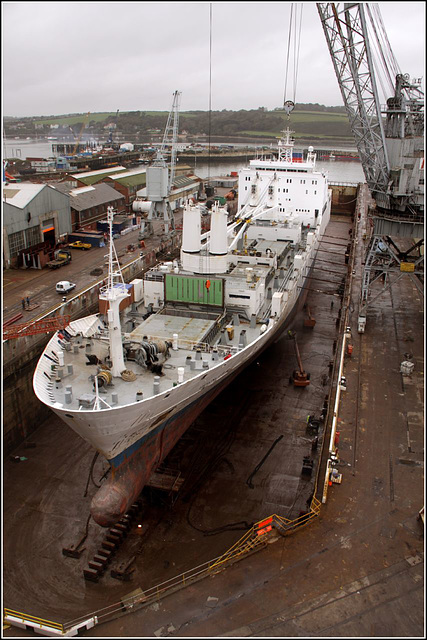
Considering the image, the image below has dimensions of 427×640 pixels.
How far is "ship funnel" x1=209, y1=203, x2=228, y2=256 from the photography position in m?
21.9

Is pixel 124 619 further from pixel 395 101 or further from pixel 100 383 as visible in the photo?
pixel 395 101

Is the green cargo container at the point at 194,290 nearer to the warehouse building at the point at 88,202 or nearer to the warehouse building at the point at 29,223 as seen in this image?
the warehouse building at the point at 29,223

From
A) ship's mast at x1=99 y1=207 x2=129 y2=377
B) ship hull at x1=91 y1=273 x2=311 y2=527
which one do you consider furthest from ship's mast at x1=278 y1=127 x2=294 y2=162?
ship's mast at x1=99 y1=207 x2=129 y2=377

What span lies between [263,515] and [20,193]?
1132 inches

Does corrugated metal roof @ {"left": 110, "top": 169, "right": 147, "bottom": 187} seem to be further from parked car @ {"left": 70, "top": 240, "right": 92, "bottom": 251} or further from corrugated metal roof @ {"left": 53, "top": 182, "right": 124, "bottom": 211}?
parked car @ {"left": 70, "top": 240, "right": 92, "bottom": 251}

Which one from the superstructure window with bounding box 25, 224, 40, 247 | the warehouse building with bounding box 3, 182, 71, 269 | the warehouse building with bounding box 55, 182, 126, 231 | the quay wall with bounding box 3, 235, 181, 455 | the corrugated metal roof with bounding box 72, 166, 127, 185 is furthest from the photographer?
the corrugated metal roof with bounding box 72, 166, 127, 185

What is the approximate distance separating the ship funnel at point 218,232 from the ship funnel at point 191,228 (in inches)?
28.5

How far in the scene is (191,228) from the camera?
881 inches

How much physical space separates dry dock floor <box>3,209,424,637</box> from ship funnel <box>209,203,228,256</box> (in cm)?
759

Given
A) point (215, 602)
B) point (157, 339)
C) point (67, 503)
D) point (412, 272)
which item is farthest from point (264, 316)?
point (215, 602)

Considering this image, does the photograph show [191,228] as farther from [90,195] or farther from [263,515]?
[90,195]

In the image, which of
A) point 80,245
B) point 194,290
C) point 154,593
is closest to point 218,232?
point 194,290

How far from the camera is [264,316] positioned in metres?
22.9

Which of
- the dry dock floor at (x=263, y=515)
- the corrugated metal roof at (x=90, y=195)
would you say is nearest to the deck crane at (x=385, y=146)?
the dry dock floor at (x=263, y=515)
